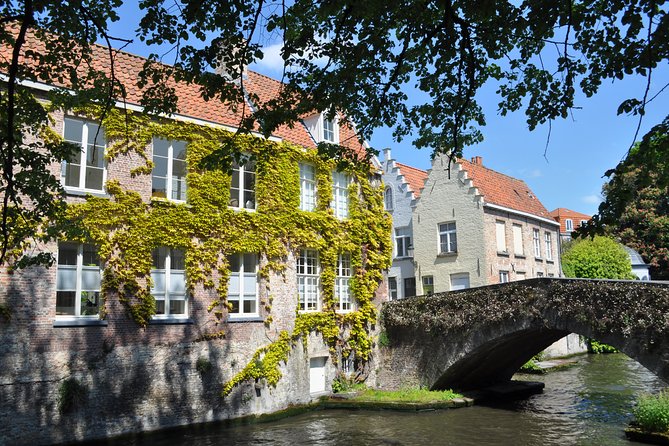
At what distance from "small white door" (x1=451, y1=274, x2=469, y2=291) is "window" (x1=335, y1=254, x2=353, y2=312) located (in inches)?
345

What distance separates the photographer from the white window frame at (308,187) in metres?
18.9

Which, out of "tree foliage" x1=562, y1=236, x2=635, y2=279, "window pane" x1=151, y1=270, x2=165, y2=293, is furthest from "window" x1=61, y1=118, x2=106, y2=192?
"tree foliage" x1=562, y1=236, x2=635, y2=279

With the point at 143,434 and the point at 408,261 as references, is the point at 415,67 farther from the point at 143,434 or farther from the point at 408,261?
the point at 408,261

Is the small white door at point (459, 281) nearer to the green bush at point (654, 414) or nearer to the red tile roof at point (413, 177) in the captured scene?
the red tile roof at point (413, 177)

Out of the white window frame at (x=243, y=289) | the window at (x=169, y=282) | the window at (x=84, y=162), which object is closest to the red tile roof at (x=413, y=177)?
the white window frame at (x=243, y=289)

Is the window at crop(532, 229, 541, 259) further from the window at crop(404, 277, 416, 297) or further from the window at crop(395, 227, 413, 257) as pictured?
the window at crop(404, 277, 416, 297)

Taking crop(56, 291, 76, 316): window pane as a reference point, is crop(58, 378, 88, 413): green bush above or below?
below

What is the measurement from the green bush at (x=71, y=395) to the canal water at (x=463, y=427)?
5.26 feet

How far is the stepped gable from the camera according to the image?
2794 centimetres

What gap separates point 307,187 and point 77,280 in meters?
7.72

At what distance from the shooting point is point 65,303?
1376 centimetres

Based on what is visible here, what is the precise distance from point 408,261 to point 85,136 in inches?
731

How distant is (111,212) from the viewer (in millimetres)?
14508

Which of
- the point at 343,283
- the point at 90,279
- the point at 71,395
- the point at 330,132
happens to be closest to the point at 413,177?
the point at 330,132
